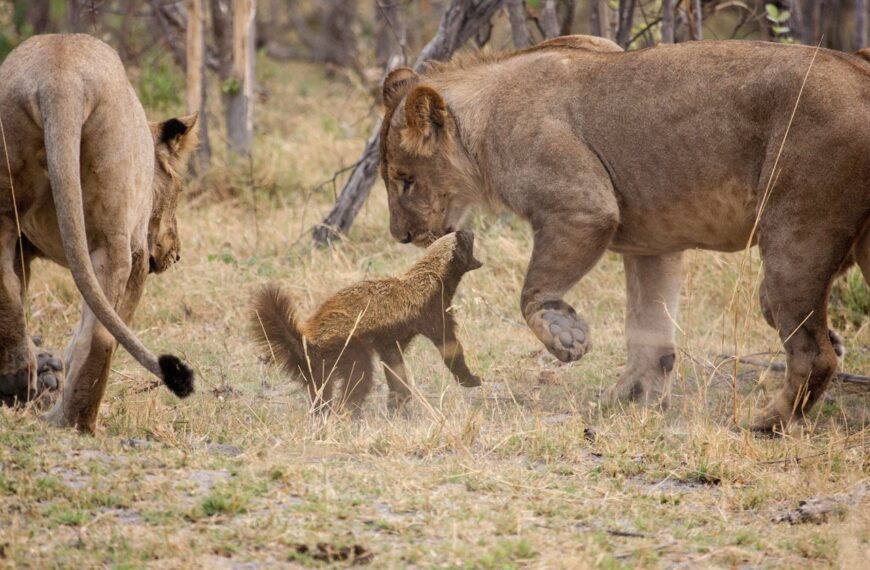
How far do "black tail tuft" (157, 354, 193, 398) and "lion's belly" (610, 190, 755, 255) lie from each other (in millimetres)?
2172

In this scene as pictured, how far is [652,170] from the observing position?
5117 millimetres

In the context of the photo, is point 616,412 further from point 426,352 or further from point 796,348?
point 426,352

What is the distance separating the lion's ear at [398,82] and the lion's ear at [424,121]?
0.34 metres

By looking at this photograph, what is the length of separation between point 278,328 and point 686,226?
1.84 metres

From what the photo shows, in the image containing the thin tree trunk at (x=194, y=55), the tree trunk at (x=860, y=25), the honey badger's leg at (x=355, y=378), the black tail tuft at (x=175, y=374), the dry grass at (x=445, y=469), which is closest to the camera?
the dry grass at (x=445, y=469)

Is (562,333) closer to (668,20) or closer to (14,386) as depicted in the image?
(14,386)

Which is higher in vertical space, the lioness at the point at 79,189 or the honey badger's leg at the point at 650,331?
the lioness at the point at 79,189

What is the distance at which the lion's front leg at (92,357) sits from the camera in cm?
446

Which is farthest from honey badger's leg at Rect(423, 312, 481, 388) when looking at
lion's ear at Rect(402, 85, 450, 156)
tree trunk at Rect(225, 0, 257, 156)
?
tree trunk at Rect(225, 0, 257, 156)

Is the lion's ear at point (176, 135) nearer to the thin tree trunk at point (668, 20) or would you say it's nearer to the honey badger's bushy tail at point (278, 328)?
the honey badger's bushy tail at point (278, 328)

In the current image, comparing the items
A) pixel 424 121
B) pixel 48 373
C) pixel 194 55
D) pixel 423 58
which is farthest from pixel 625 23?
pixel 48 373

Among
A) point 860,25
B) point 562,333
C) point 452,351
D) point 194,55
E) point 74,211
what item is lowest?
point 452,351

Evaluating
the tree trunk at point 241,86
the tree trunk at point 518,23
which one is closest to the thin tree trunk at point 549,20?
the tree trunk at point 518,23

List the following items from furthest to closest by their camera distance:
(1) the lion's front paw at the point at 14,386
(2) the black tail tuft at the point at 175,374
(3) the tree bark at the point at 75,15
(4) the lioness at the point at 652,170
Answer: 1. (3) the tree bark at the point at 75,15
2. (1) the lion's front paw at the point at 14,386
3. (4) the lioness at the point at 652,170
4. (2) the black tail tuft at the point at 175,374
